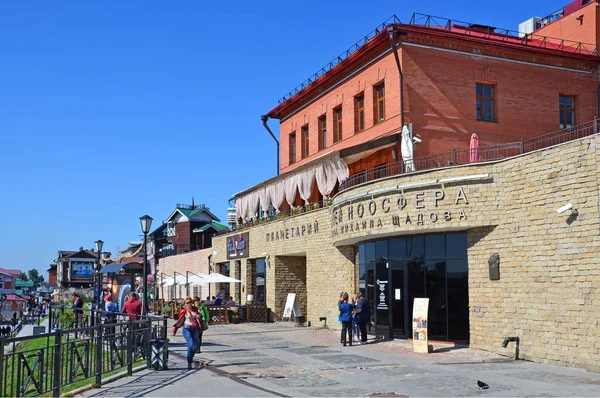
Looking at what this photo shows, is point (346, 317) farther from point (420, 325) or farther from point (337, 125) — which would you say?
point (337, 125)

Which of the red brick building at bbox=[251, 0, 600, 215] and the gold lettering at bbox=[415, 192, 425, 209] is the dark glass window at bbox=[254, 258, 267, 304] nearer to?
the red brick building at bbox=[251, 0, 600, 215]

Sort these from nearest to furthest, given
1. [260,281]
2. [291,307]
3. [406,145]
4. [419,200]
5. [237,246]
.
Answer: [419,200] → [406,145] → [291,307] → [260,281] → [237,246]

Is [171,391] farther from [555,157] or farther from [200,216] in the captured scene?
[200,216]

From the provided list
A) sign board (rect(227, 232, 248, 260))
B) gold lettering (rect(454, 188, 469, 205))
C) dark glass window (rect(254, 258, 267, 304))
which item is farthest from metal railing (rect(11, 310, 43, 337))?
gold lettering (rect(454, 188, 469, 205))

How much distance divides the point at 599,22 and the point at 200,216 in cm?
4516

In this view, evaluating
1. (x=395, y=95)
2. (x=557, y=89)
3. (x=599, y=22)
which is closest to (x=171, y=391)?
(x=395, y=95)

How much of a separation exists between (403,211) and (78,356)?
10737 mm

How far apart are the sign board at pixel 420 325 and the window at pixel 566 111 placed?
14.2m

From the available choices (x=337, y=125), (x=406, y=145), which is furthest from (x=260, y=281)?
(x=406, y=145)

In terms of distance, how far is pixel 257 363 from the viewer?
53.7 ft

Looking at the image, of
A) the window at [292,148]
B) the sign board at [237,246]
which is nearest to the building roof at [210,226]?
the sign board at [237,246]

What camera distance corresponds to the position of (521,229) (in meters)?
16.8

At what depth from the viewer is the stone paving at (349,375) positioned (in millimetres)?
11867

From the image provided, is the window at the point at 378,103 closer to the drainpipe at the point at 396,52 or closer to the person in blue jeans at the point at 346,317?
the drainpipe at the point at 396,52
